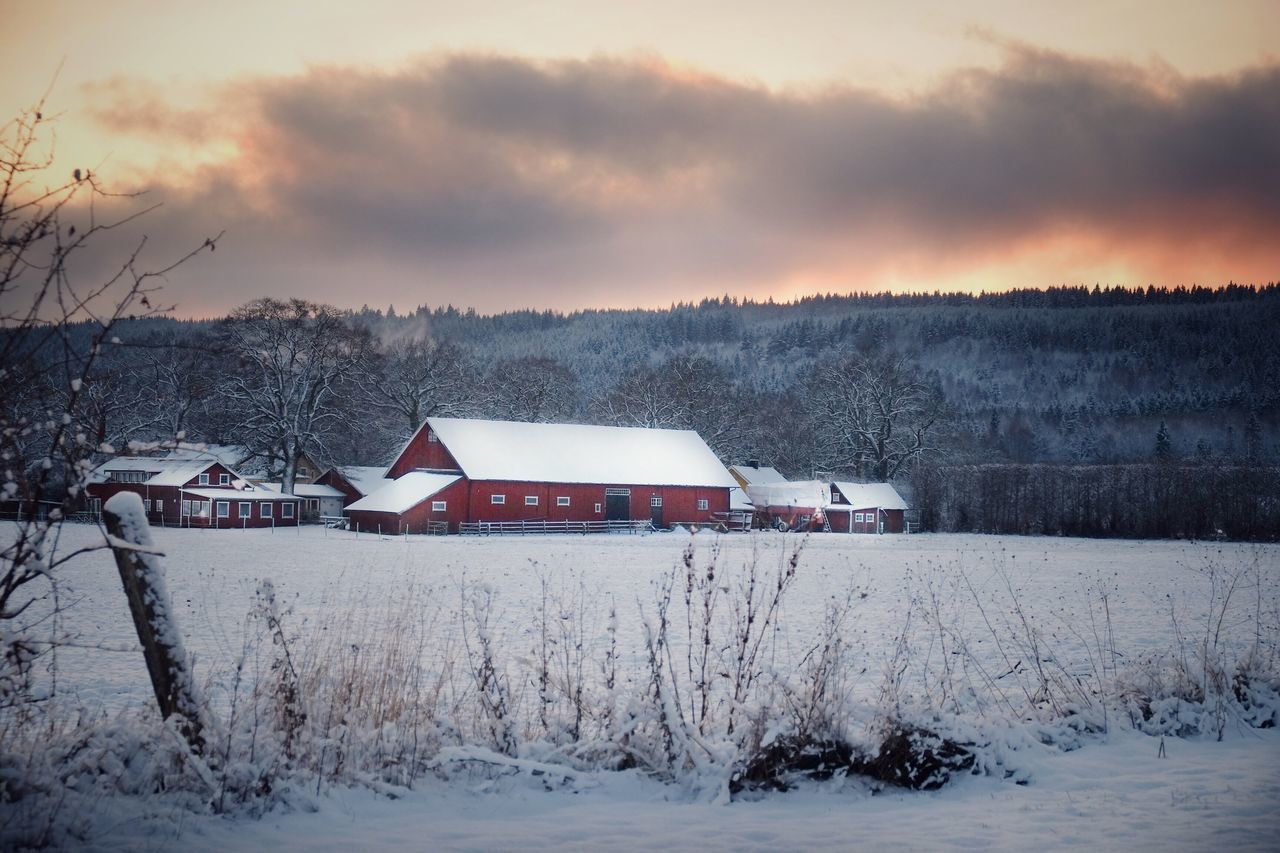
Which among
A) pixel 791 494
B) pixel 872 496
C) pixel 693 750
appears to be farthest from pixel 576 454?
pixel 693 750

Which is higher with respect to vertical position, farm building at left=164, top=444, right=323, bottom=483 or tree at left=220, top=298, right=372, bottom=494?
tree at left=220, top=298, right=372, bottom=494

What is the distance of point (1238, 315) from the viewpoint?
524 ft

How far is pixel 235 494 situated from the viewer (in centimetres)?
5228

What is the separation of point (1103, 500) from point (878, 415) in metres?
15.9

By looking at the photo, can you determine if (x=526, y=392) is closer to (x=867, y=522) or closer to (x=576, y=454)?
(x=576, y=454)

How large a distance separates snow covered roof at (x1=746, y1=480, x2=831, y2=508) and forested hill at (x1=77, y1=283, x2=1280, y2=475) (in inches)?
216

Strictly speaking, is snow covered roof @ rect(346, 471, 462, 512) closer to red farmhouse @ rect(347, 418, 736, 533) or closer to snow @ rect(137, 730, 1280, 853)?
red farmhouse @ rect(347, 418, 736, 533)

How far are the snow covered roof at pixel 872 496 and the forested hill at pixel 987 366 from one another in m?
7.02

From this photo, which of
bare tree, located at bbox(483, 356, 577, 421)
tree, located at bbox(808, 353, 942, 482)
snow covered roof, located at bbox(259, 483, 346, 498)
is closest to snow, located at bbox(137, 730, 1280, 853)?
snow covered roof, located at bbox(259, 483, 346, 498)

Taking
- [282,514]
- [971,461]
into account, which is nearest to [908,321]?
[971,461]

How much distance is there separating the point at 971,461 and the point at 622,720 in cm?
7200

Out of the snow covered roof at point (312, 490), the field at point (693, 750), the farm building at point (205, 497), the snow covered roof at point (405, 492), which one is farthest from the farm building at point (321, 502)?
the field at point (693, 750)

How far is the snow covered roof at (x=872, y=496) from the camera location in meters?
58.5

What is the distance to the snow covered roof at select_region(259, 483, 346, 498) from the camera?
186 ft
